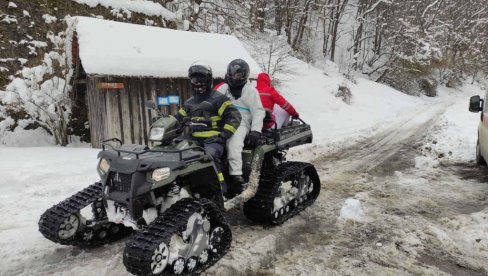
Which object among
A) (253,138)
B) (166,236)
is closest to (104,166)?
(166,236)

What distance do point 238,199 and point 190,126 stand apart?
3.81 ft

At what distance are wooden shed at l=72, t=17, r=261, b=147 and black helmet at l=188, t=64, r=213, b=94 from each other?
5296 millimetres

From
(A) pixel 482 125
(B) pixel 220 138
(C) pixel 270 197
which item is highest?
(B) pixel 220 138

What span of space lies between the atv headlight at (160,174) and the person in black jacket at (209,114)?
908 millimetres

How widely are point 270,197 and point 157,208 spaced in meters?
1.61

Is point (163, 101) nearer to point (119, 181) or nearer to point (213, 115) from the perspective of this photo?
point (213, 115)

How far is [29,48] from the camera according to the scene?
10711mm

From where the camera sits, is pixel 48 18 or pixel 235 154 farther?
pixel 48 18

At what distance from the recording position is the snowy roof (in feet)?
31.3

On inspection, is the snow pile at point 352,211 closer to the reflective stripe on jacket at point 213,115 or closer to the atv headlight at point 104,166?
the reflective stripe on jacket at point 213,115

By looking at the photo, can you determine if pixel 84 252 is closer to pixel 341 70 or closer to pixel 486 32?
pixel 341 70

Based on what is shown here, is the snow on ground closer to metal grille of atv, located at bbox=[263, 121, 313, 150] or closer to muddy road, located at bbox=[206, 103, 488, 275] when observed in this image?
muddy road, located at bbox=[206, 103, 488, 275]

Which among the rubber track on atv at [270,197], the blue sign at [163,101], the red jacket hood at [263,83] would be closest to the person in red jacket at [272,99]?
the red jacket hood at [263,83]

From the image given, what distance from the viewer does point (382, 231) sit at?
196 inches
